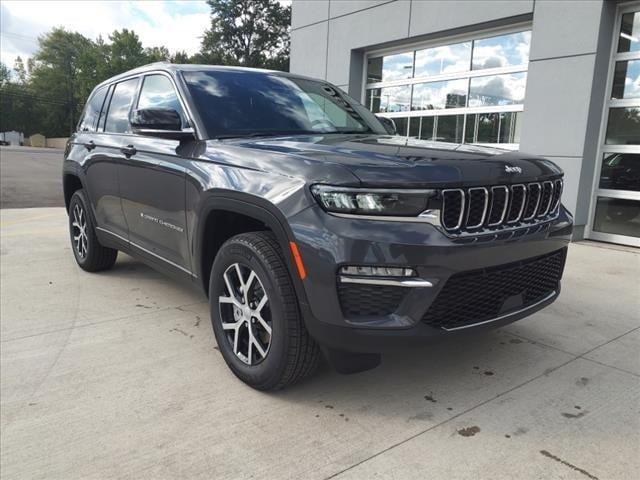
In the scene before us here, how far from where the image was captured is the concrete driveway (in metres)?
2.16

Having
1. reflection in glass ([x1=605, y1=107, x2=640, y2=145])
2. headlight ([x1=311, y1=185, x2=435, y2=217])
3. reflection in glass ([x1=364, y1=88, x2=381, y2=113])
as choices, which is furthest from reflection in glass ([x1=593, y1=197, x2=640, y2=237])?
headlight ([x1=311, y1=185, x2=435, y2=217])

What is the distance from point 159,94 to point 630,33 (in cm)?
648

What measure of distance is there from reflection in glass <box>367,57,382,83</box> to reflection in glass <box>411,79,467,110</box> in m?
1.09

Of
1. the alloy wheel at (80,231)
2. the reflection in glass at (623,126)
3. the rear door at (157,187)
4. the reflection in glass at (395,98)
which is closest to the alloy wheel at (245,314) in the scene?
the rear door at (157,187)

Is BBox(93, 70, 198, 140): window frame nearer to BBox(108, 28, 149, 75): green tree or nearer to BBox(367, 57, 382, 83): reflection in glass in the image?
BBox(367, 57, 382, 83): reflection in glass

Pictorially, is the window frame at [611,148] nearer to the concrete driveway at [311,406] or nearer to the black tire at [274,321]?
the concrete driveway at [311,406]

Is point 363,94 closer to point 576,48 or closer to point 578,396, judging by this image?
point 576,48

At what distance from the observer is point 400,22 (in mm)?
9734

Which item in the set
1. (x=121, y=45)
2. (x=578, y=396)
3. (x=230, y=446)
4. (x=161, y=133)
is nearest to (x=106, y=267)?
(x=161, y=133)

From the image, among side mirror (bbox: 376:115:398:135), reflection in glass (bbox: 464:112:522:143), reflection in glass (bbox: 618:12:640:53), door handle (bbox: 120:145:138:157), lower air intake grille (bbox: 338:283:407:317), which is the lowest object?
lower air intake grille (bbox: 338:283:407:317)

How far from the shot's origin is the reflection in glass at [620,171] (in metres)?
6.89

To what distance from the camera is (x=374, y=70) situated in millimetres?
10945

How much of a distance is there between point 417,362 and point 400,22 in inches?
326

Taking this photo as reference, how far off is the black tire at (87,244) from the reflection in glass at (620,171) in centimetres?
655
